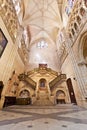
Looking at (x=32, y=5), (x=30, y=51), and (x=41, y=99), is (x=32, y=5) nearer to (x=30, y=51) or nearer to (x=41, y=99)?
(x=30, y=51)

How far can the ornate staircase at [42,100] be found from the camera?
13.4m

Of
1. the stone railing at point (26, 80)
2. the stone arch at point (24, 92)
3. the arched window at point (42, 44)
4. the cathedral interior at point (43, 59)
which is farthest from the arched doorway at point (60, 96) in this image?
the arched window at point (42, 44)

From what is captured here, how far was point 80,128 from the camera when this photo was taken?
3232 millimetres

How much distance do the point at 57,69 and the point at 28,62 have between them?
18.1ft

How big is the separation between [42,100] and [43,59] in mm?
9493

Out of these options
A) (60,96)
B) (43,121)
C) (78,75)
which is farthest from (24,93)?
A: (43,121)

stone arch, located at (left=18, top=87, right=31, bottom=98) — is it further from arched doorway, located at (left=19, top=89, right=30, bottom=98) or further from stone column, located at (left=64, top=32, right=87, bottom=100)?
stone column, located at (left=64, top=32, right=87, bottom=100)

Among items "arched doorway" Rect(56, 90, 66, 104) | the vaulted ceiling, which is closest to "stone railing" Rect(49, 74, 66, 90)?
"arched doorway" Rect(56, 90, 66, 104)

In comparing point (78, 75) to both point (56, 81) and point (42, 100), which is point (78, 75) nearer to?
point (42, 100)

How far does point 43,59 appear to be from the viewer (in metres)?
22.1

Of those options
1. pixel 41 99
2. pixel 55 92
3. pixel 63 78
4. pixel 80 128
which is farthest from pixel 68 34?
pixel 80 128

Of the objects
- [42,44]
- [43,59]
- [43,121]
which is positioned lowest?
[43,121]

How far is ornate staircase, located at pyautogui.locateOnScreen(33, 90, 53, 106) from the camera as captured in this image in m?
13.4

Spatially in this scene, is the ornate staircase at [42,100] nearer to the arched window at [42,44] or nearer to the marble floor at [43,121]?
the marble floor at [43,121]
